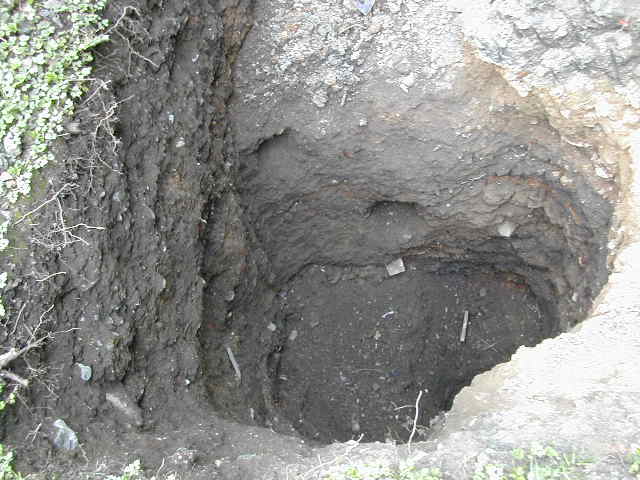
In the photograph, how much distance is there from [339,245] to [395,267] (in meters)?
0.61

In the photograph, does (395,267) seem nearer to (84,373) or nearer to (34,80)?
(84,373)

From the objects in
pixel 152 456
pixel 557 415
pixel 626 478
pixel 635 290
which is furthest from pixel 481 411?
pixel 152 456

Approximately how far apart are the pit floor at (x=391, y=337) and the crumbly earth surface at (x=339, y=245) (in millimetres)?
20

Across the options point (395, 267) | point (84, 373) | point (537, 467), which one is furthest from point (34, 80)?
point (395, 267)

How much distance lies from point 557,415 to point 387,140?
7.23 feet

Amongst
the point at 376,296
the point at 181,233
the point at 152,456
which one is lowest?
the point at 376,296

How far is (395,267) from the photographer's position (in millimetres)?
4742

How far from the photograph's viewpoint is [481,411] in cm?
230

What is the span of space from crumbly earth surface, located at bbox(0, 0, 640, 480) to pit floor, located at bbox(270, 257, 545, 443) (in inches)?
0.8

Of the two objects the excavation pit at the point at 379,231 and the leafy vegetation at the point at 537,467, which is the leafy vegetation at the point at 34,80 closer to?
the excavation pit at the point at 379,231

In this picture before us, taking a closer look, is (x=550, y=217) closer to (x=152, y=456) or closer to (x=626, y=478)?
(x=626, y=478)

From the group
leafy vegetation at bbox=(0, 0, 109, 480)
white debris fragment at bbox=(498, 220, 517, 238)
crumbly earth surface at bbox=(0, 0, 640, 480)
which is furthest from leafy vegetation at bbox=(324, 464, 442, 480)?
white debris fragment at bbox=(498, 220, 517, 238)

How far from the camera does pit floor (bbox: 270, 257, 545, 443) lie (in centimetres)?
440

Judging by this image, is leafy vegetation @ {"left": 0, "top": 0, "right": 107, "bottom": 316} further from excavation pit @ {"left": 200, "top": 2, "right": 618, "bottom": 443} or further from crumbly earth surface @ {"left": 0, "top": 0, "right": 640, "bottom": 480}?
excavation pit @ {"left": 200, "top": 2, "right": 618, "bottom": 443}
